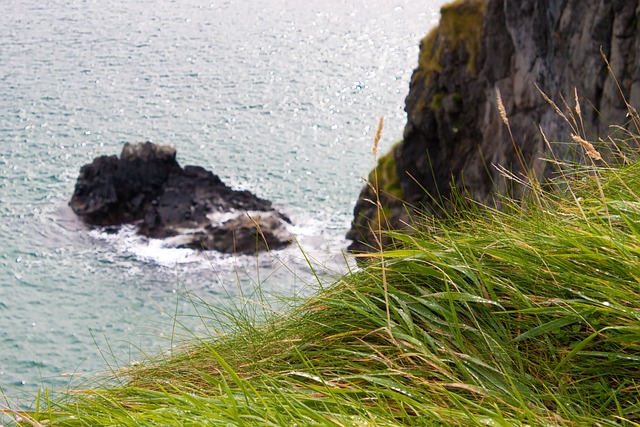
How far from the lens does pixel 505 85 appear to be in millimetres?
32375

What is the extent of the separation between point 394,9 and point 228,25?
2187cm

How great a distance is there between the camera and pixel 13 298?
49.5 metres

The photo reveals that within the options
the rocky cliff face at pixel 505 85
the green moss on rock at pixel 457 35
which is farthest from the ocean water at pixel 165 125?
the green moss on rock at pixel 457 35

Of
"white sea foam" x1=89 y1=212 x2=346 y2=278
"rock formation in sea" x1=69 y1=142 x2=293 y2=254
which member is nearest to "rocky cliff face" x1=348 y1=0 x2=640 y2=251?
"white sea foam" x1=89 y1=212 x2=346 y2=278

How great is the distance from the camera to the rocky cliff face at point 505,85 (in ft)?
66.8

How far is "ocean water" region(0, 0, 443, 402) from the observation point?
46.5 meters

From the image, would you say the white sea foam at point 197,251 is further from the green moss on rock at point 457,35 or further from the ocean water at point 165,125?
the green moss on rock at point 457,35

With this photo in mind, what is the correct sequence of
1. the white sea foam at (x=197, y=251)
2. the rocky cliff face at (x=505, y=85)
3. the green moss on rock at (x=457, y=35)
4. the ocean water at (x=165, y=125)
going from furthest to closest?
the white sea foam at (x=197, y=251) → the ocean water at (x=165, y=125) → the green moss on rock at (x=457, y=35) → the rocky cliff face at (x=505, y=85)

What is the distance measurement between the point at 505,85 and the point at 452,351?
29.7 meters

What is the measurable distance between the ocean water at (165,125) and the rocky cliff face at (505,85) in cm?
837

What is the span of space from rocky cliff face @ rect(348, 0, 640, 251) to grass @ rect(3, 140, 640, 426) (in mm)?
8158

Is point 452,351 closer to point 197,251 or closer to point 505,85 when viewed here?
point 505,85

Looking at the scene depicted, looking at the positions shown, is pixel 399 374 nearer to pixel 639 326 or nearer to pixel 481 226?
pixel 639 326

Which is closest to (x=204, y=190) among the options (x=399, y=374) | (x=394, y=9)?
(x=399, y=374)
